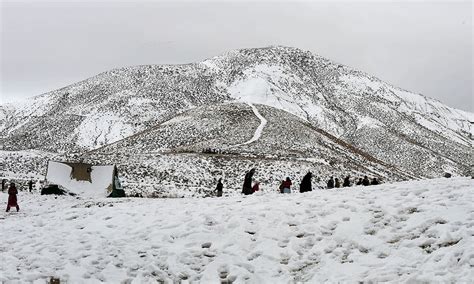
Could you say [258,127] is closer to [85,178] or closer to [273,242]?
[85,178]

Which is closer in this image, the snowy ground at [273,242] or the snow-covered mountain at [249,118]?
the snowy ground at [273,242]

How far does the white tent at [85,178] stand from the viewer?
3088 cm

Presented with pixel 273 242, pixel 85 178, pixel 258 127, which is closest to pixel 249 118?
pixel 258 127

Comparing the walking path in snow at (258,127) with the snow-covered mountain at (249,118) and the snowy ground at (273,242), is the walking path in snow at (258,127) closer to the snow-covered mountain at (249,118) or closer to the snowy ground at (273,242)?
the snow-covered mountain at (249,118)

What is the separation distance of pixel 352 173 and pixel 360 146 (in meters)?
66.4

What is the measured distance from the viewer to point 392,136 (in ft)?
430

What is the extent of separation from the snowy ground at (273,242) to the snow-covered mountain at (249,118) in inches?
1655

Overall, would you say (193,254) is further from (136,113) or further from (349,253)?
(136,113)

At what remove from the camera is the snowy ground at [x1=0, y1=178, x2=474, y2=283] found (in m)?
10.4

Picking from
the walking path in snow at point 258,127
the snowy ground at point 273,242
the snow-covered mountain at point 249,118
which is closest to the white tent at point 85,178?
the snowy ground at point 273,242

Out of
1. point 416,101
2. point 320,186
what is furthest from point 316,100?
point 320,186

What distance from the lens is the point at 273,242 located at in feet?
40.7

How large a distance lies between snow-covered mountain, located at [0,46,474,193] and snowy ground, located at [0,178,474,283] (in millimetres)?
42032

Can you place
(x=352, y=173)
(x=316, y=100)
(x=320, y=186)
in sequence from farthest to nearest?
(x=316, y=100) → (x=352, y=173) → (x=320, y=186)
